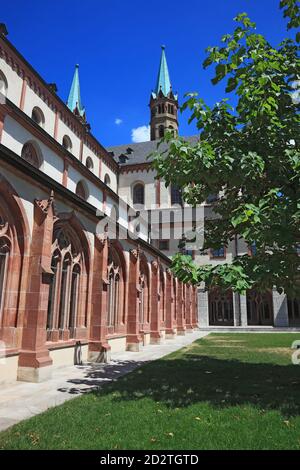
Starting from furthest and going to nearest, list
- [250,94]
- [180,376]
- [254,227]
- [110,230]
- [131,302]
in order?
[131,302] < [110,230] < [180,376] < [250,94] < [254,227]

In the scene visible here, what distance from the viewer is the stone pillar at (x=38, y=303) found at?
9398 mm

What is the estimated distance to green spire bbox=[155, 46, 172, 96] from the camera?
5670cm

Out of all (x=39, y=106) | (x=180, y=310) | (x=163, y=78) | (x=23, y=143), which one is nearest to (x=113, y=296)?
(x=23, y=143)

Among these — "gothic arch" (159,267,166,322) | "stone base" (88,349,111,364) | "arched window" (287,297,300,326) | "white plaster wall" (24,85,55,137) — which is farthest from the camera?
"arched window" (287,297,300,326)

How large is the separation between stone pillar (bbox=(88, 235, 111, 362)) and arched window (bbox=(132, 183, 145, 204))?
25.2 metres

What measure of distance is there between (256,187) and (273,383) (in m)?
5.17

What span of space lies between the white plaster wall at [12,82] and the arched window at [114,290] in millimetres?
9204

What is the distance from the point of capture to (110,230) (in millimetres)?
15648

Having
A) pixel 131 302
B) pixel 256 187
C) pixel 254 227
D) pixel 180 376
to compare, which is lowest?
pixel 180 376

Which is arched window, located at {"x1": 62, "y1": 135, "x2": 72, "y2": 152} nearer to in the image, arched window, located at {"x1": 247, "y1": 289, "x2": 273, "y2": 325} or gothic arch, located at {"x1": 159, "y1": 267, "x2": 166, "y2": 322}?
gothic arch, located at {"x1": 159, "y1": 267, "x2": 166, "y2": 322}

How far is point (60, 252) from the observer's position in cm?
1226

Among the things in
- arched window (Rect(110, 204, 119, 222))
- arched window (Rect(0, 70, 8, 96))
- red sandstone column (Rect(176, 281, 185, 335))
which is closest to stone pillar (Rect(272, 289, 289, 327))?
red sandstone column (Rect(176, 281, 185, 335))
